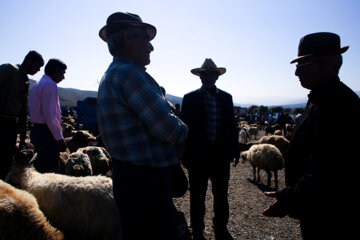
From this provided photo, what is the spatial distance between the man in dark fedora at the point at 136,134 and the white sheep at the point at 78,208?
120cm

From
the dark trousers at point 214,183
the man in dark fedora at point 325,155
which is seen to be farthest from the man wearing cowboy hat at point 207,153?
the man in dark fedora at point 325,155

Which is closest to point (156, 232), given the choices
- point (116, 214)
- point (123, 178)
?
point (123, 178)

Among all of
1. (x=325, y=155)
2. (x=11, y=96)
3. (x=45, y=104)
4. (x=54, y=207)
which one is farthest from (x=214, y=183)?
(x=11, y=96)

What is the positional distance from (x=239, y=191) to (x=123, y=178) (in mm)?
5444

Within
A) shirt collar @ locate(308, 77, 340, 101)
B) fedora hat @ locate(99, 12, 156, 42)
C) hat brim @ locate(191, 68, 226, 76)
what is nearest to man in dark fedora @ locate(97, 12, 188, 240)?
fedora hat @ locate(99, 12, 156, 42)

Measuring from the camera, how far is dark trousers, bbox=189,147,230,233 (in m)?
3.66

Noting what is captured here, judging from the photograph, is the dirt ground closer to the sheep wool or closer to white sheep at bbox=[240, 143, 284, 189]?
white sheep at bbox=[240, 143, 284, 189]

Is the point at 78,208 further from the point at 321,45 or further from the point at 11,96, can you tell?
the point at 321,45

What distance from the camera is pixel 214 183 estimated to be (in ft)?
12.1

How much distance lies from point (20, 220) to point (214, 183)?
8.35ft

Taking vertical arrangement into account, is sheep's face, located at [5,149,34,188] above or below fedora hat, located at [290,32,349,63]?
below

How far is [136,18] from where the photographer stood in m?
1.73

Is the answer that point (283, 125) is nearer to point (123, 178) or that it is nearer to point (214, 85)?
point (214, 85)

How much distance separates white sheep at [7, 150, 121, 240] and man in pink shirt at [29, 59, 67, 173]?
1.96ft
